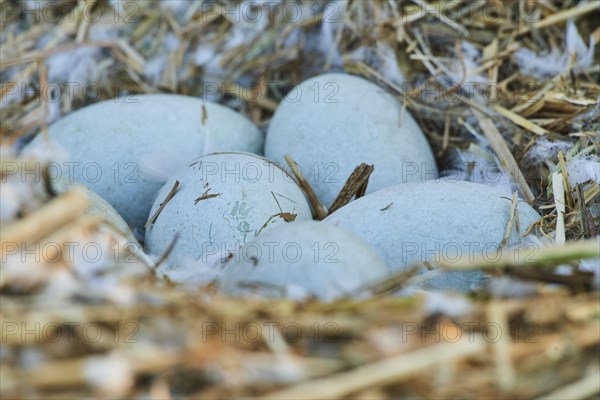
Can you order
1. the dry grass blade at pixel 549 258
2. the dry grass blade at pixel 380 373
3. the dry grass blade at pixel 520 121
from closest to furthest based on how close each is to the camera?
the dry grass blade at pixel 380 373 < the dry grass blade at pixel 549 258 < the dry grass blade at pixel 520 121

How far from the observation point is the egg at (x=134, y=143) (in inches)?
64.2

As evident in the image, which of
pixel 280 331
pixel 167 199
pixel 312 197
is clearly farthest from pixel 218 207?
pixel 280 331

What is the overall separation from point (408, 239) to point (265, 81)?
785 mm

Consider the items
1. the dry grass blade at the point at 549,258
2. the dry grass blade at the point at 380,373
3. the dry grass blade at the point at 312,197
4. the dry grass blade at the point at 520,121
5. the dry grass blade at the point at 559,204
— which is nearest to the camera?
the dry grass blade at the point at 380,373

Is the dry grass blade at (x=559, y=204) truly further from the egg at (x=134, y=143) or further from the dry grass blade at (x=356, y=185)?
the egg at (x=134, y=143)

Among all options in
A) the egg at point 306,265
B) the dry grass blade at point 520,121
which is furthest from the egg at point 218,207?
the dry grass blade at point 520,121

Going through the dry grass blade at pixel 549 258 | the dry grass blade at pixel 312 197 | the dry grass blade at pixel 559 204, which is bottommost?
the dry grass blade at pixel 312 197

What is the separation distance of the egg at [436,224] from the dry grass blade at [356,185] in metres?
0.15

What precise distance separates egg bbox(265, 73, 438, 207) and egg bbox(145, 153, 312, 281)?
5.2 inches

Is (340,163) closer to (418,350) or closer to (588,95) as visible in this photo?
(588,95)

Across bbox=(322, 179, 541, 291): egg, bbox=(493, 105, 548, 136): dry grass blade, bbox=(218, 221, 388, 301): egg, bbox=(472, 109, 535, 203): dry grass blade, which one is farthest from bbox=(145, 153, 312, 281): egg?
bbox=(493, 105, 548, 136): dry grass blade

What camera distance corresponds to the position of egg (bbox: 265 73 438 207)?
5.38ft

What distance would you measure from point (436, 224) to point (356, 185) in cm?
26

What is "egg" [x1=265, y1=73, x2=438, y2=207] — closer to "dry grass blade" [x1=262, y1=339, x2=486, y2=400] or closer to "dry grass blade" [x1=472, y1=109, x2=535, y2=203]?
"dry grass blade" [x1=472, y1=109, x2=535, y2=203]
